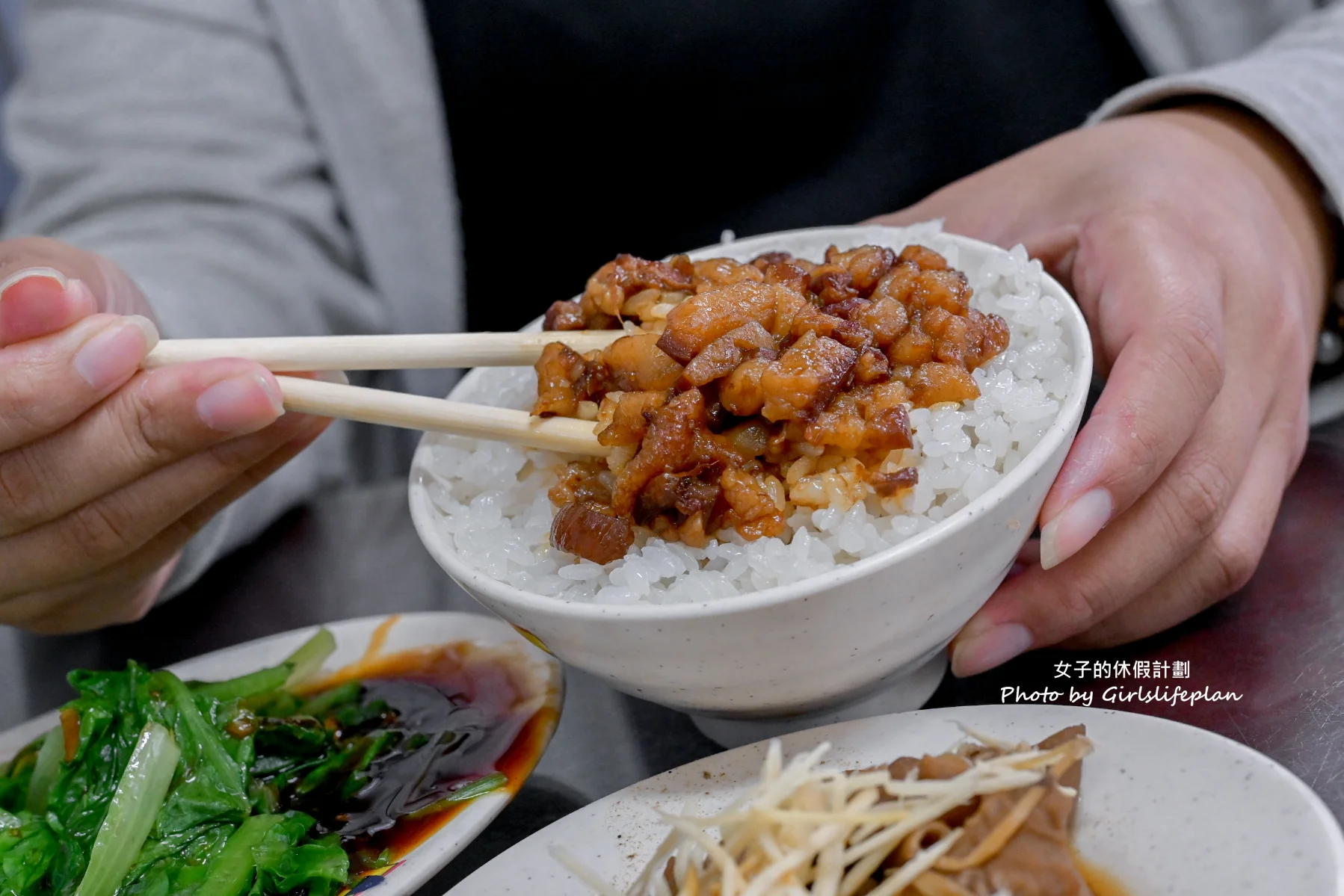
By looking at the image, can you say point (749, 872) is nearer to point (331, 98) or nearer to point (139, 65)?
point (331, 98)

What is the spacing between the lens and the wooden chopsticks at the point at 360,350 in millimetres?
1598

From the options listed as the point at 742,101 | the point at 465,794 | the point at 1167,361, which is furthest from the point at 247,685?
the point at 742,101

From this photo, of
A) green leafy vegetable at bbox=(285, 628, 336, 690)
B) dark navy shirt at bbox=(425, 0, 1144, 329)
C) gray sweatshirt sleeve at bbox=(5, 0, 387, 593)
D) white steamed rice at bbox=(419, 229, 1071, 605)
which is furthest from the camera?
gray sweatshirt sleeve at bbox=(5, 0, 387, 593)

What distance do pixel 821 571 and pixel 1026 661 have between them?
657 millimetres

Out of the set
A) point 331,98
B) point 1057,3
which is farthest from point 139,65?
point 1057,3

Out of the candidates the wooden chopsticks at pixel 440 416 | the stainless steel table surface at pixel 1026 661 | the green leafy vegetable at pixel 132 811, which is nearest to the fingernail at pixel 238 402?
the wooden chopsticks at pixel 440 416

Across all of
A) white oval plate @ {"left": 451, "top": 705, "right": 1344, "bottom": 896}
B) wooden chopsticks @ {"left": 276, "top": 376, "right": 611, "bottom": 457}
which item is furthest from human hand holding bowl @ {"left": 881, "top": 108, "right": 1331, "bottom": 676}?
wooden chopsticks @ {"left": 276, "top": 376, "right": 611, "bottom": 457}

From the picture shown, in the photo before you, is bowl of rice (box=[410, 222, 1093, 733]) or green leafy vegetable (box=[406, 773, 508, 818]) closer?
bowl of rice (box=[410, 222, 1093, 733])

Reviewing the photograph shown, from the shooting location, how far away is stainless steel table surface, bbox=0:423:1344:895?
1465mm

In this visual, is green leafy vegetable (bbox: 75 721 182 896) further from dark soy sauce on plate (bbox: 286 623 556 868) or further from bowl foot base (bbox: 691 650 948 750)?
bowl foot base (bbox: 691 650 948 750)

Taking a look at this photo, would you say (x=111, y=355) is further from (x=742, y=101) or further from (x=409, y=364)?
(x=742, y=101)

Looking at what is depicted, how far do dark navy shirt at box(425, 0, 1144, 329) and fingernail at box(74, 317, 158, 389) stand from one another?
66.6 inches

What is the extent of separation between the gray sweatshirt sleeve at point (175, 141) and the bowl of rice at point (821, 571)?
1.90 m

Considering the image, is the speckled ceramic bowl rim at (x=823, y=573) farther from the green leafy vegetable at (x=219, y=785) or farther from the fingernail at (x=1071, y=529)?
the green leafy vegetable at (x=219, y=785)
